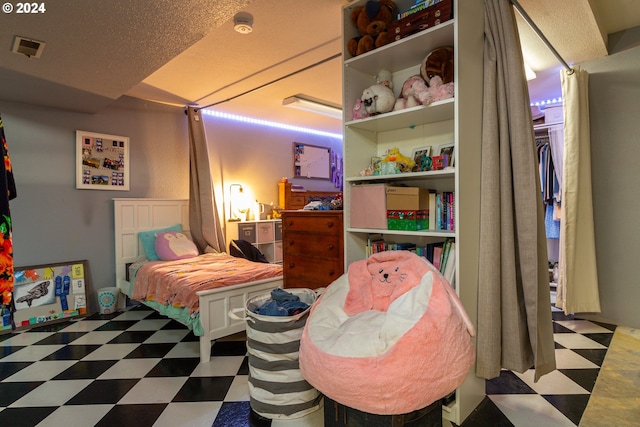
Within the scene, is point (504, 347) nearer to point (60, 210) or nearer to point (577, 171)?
point (577, 171)

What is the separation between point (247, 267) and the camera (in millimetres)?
3330

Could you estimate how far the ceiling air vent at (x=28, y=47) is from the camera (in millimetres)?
A: 2010

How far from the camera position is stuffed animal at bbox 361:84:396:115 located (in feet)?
6.47

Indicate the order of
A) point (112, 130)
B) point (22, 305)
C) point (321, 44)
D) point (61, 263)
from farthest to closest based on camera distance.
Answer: point (112, 130)
point (61, 263)
point (22, 305)
point (321, 44)

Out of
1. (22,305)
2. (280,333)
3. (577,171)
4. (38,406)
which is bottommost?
(38,406)

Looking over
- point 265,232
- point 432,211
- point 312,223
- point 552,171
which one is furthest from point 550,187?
point 265,232

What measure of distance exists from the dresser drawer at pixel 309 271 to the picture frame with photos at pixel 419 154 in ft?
2.51

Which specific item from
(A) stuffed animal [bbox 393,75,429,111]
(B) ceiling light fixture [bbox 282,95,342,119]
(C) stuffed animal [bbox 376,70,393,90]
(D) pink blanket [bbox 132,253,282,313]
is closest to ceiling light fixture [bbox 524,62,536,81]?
(C) stuffed animal [bbox 376,70,393,90]

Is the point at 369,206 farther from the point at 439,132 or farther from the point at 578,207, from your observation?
the point at 578,207

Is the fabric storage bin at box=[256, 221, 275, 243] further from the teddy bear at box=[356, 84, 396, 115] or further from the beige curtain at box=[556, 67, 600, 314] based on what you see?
the beige curtain at box=[556, 67, 600, 314]

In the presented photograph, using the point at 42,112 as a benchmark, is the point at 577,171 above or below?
below

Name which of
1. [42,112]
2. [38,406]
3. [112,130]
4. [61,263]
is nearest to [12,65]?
[42,112]

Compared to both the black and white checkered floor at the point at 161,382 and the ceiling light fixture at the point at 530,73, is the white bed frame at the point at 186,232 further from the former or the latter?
the ceiling light fixture at the point at 530,73

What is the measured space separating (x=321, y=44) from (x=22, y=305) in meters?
3.59
